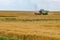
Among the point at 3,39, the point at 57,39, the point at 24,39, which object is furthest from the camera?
the point at 57,39

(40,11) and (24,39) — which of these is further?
(40,11)

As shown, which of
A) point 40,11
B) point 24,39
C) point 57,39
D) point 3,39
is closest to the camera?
point 3,39

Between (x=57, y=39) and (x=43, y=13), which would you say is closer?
(x=57, y=39)

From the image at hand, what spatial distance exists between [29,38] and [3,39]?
8.96 ft

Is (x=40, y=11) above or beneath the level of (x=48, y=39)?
beneath

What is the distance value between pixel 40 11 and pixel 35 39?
171ft

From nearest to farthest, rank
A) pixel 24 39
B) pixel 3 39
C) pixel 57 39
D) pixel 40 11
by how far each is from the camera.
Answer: pixel 3 39
pixel 24 39
pixel 57 39
pixel 40 11

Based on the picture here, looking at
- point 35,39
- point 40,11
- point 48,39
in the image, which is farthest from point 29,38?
point 40,11

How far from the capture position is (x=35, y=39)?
700 inches

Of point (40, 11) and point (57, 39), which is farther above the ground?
point (57, 39)

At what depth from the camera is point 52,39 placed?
18.3m

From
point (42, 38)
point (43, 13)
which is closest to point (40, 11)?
point (43, 13)

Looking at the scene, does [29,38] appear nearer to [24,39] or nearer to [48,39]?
[24,39]

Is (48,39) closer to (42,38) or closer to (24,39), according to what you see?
(42,38)
